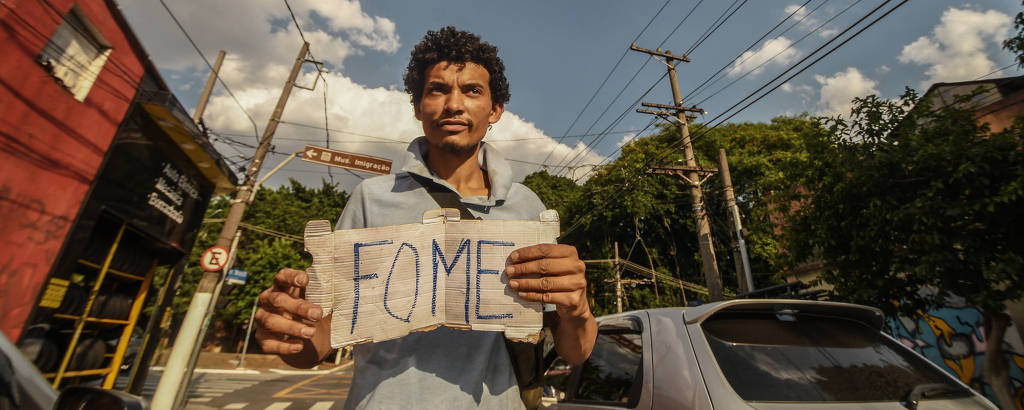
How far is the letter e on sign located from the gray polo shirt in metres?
7.55

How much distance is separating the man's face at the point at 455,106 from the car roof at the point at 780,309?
1.42 metres

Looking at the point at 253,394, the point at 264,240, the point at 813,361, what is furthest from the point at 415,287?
the point at 264,240

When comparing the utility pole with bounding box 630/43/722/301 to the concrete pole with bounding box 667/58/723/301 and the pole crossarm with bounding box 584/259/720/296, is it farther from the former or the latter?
the pole crossarm with bounding box 584/259/720/296

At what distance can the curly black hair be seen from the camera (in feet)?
5.26

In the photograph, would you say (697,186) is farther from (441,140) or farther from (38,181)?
(38,181)

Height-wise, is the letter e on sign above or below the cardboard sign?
above

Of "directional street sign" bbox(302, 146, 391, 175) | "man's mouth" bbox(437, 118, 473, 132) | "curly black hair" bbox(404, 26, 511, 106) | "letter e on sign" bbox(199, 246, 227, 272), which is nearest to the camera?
"man's mouth" bbox(437, 118, 473, 132)

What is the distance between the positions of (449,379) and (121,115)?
7.27 meters

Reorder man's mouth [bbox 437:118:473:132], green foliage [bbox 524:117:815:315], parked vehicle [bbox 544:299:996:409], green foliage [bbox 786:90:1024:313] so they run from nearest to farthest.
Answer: man's mouth [bbox 437:118:473:132]
parked vehicle [bbox 544:299:996:409]
green foliage [bbox 786:90:1024:313]
green foliage [bbox 524:117:815:315]

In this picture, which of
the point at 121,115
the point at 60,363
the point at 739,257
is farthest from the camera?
the point at 739,257

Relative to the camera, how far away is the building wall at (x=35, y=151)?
4121 millimetres

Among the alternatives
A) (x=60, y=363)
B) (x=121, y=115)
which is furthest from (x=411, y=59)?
(x=60, y=363)

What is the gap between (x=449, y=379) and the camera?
1.12 m

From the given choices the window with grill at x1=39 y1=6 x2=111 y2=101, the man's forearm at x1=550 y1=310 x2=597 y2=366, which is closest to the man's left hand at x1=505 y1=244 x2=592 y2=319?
the man's forearm at x1=550 y1=310 x2=597 y2=366
